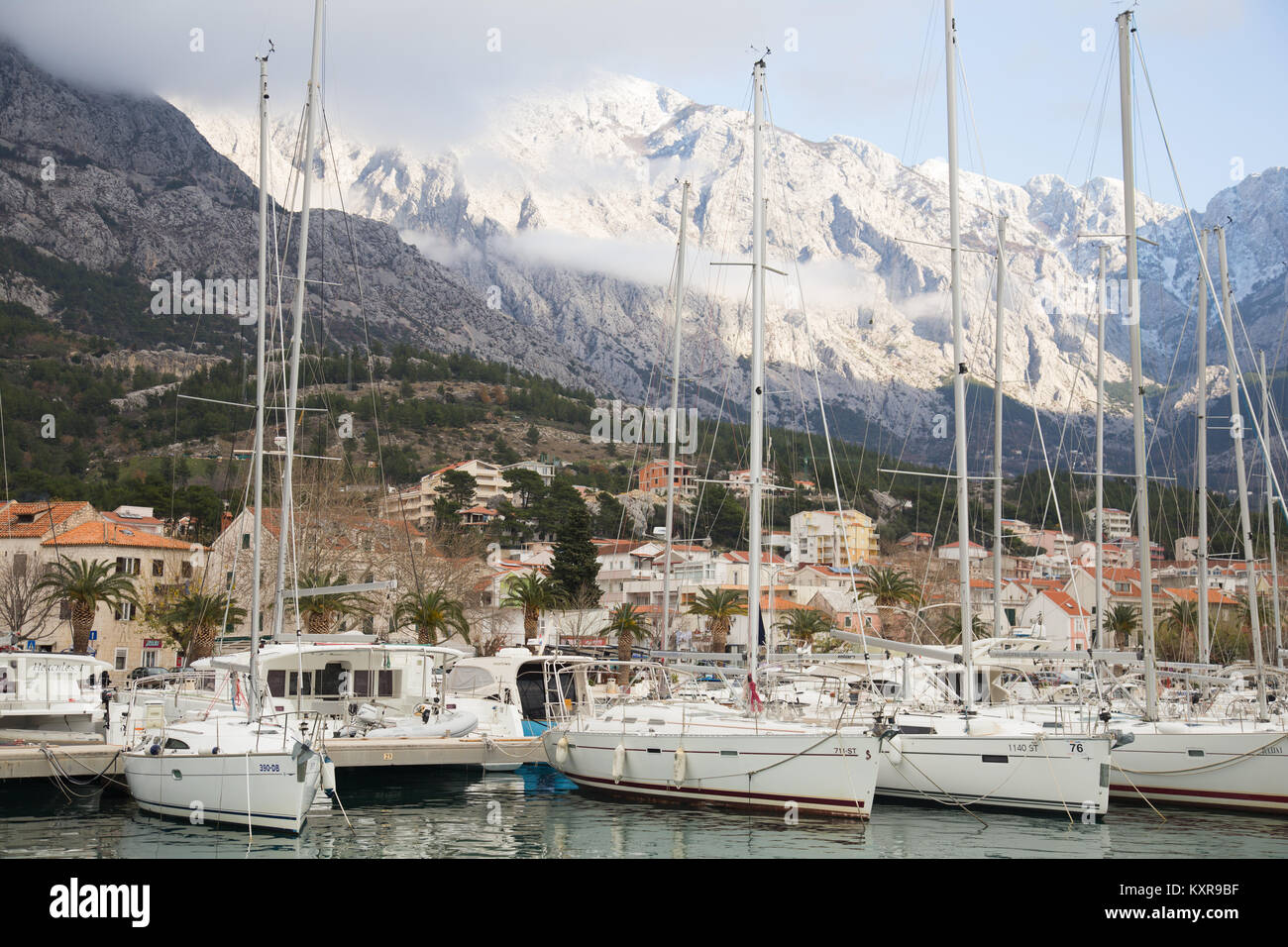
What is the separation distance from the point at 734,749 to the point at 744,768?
0.41 metres

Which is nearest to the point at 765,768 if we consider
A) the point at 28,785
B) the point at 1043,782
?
the point at 1043,782

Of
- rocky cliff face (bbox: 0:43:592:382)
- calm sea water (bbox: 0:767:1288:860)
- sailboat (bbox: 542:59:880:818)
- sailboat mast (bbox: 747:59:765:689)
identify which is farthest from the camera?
rocky cliff face (bbox: 0:43:592:382)

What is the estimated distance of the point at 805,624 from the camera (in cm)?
6631

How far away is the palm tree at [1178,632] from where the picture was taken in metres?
56.8

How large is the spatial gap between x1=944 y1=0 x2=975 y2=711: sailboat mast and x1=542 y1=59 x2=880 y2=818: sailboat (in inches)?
176

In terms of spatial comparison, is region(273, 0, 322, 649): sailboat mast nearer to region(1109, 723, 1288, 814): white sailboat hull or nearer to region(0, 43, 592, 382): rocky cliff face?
region(1109, 723, 1288, 814): white sailboat hull

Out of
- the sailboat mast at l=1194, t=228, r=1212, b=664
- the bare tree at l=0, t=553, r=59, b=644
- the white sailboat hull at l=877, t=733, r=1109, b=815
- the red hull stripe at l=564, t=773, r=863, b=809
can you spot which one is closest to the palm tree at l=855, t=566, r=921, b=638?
the sailboat mast at l=1194, t=228, r=1212, b=664

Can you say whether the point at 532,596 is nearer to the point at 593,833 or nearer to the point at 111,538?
the point at 111,538

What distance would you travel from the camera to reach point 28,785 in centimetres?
2452

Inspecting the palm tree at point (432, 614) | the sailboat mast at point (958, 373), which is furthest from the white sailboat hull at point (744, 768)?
the palm tree at point (432, 614)

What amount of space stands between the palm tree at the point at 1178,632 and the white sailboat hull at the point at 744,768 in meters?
39.6

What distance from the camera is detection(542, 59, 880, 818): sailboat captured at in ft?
67.6
